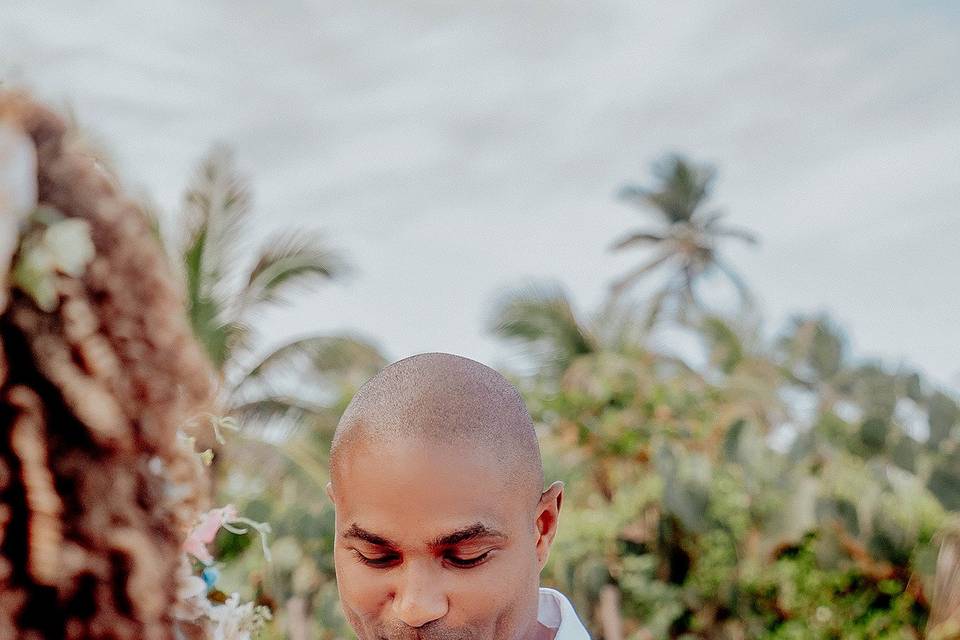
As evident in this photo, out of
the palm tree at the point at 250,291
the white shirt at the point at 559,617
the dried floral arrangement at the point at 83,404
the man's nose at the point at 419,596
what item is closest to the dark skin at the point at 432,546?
the man's nose at the point at 419,596

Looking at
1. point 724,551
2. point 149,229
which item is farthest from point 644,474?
point 149,229

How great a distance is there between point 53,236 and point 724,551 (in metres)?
10.3

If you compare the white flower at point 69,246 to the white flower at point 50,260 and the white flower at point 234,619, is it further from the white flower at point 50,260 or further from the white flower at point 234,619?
the white flower at point 234,619

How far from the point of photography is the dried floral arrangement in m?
0.90

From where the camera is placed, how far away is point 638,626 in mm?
10656

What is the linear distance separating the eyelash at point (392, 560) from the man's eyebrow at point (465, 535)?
0.03 metres

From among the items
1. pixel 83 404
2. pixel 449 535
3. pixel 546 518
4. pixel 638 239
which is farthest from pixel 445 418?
pixel 638 239

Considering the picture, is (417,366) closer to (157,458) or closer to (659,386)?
(157,458)

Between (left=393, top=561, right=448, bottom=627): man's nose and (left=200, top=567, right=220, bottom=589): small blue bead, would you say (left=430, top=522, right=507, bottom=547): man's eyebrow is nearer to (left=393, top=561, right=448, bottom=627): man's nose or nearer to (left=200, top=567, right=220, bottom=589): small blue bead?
(left=393, top=561, right=448, bottom=627): man's nose

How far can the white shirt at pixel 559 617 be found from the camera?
1826 millimetres

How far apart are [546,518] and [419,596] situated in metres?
0.35

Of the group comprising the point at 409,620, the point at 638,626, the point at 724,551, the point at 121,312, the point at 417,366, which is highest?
the point at 121,312

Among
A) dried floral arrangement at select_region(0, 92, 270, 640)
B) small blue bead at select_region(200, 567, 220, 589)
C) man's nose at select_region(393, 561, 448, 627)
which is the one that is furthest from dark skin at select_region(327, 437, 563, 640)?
dried floral arrangement at select_region(0, 92, 270, 640)

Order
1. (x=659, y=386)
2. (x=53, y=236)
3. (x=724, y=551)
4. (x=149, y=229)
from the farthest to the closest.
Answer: (x=659, y=386)
(x=724, y=551)
(x=149, y=229)
(x=53, y=236)
